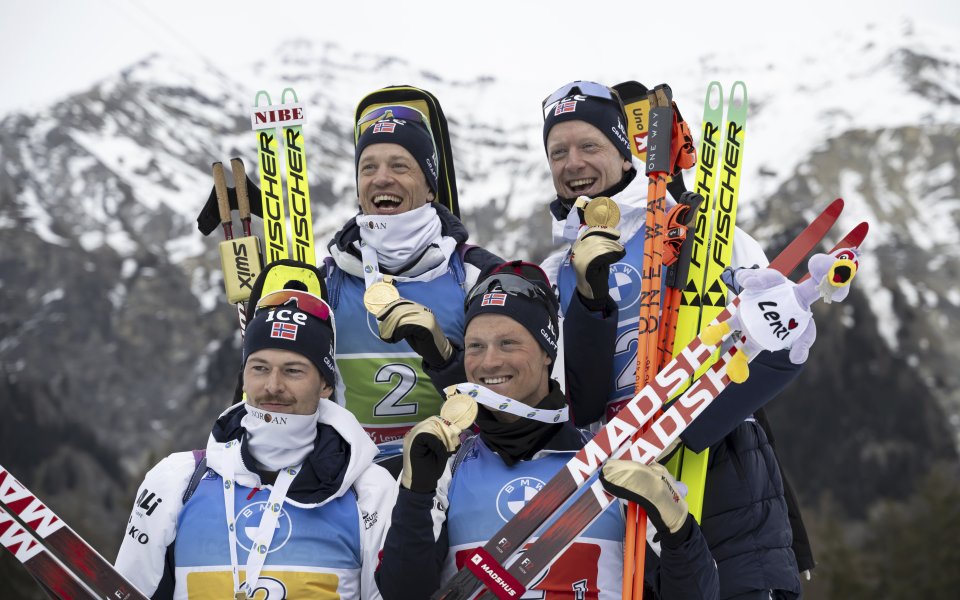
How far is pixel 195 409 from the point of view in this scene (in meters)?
63.5

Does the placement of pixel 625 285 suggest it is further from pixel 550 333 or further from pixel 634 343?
pixel 550 333

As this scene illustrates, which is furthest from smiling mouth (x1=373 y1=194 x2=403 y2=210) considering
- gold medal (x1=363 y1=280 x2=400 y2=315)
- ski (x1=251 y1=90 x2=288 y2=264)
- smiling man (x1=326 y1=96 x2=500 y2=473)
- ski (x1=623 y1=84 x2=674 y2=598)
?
ski (x1=623 y1=84 x2=674 y2=598)

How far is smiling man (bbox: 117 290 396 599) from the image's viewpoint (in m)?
3.52

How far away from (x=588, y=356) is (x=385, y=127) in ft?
4.77

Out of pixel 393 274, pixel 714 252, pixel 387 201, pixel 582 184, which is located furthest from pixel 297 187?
pixel 714 252

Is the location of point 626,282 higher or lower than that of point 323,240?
higher

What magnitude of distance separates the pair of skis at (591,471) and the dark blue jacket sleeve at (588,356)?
0.83ft

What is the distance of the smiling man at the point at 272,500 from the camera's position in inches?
139

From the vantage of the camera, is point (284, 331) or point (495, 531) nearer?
point (495, 531)

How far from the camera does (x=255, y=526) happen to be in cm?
356

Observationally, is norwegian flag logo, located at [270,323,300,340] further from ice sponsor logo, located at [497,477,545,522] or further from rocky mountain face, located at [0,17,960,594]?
rocky mountain face, located at [0,17,960,594]

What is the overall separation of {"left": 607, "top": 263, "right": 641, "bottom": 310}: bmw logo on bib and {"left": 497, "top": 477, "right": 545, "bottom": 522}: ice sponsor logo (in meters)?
0.88

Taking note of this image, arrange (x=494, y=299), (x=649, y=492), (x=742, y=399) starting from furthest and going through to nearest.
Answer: (x=494, y=299)
(x=742, y=399)
(x=649, y=492)

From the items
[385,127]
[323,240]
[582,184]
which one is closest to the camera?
[582,184]
